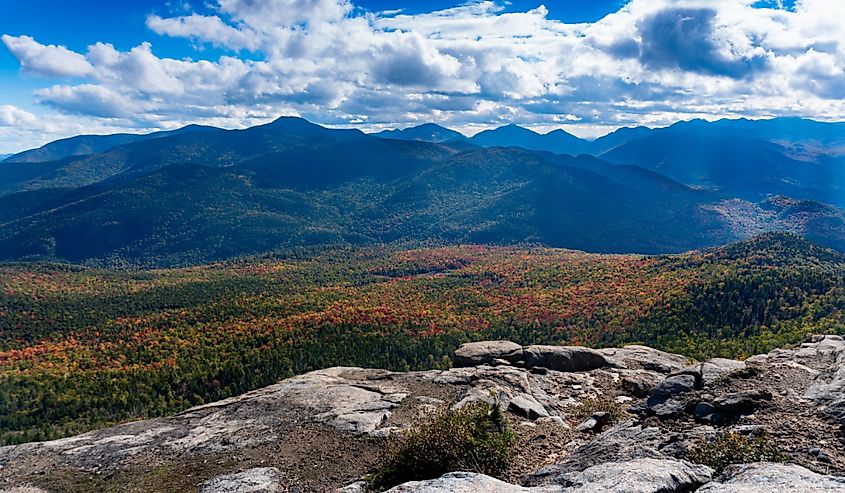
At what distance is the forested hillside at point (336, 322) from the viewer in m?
85.9

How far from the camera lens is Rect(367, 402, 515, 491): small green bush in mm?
18891

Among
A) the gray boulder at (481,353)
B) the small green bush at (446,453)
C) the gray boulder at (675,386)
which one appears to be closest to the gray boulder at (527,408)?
the gray boulder at (675,386)

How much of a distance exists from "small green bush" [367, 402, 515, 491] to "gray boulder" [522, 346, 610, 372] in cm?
1628

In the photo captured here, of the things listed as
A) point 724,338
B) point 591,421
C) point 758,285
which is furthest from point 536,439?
point 758,285

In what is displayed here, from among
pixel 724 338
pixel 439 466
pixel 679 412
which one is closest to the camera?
pixel 439 466

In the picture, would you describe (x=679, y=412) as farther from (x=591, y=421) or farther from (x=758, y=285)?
(x=758, y=285)

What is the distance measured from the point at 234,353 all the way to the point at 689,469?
327 feet

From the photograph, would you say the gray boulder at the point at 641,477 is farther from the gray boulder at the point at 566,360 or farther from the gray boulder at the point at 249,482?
the gray boulder at the point at 566,360

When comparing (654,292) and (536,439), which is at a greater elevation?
(536,439)

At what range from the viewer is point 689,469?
16.4 meters

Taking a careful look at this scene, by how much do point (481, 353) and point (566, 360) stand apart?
6231 millimetres

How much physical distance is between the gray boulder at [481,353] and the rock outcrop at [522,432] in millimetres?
2376

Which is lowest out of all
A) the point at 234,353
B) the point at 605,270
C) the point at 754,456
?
the point at 605,270

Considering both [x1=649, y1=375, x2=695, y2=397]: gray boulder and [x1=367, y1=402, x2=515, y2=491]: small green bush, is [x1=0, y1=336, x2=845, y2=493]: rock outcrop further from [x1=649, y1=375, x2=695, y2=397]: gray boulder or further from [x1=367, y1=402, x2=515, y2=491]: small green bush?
[x1=367, y1=402, x2=515, y2=491]: small green bush
